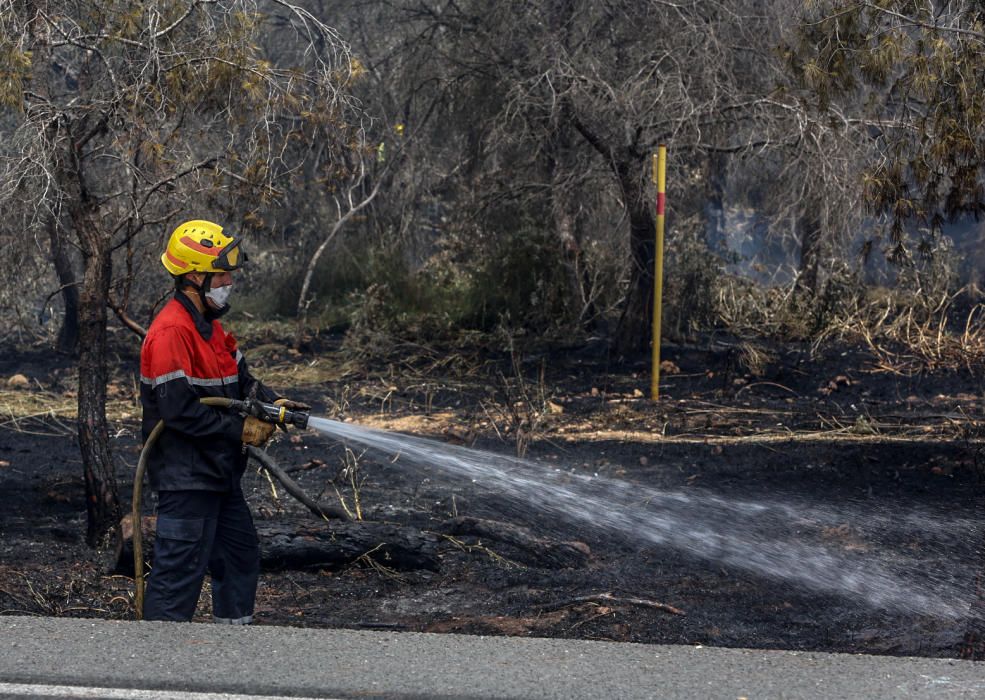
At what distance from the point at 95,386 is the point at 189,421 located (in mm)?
2333

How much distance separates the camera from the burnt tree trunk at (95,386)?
22.9ft

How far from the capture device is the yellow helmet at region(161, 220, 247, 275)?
5082mm

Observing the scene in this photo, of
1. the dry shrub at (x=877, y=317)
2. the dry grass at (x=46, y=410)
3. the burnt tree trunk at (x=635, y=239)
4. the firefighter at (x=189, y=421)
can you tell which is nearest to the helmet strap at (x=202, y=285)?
the firefighter at (x=189, y=421)

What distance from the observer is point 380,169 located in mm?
16516

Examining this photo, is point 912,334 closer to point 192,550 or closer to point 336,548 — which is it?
point 336,548

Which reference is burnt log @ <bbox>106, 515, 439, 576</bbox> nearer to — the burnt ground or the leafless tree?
the burnt ground

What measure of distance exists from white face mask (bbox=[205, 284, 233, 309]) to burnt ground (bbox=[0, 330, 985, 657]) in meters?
1.56

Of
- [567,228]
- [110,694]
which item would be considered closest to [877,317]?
[567,228]

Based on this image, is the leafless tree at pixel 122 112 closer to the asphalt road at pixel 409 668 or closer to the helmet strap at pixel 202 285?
the helmet strap at pixel 202 285

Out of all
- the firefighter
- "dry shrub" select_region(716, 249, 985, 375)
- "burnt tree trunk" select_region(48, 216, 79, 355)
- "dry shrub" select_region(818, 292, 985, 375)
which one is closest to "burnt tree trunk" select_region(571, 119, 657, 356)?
"dry shrub" select_region(716, 249, 985, 375)

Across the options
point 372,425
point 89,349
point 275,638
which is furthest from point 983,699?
point 372,425

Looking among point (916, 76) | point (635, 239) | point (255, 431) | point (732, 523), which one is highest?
point (916, 76)

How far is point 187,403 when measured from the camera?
16.1 ft

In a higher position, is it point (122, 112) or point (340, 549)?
point (122, 112)
